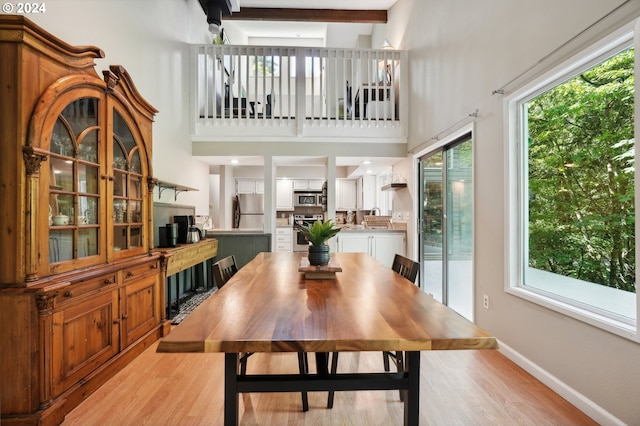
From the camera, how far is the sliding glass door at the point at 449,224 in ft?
10.5

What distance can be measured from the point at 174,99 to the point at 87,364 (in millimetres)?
3292

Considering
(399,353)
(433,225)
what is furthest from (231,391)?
(433,225)

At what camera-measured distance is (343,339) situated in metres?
0.88

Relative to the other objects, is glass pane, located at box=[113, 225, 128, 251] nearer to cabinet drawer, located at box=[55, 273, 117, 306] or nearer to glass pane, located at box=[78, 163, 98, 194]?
cabinet drawer, located at box=[55, 273, 117, 306]

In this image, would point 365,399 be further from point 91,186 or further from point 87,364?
point 91,186

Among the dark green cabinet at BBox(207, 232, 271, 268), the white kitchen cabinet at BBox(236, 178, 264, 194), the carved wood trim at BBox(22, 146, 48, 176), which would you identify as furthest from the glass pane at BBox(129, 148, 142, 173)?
the white kitchen cabinet at BBox(236, 178, 264, 194)

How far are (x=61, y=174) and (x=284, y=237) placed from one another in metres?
5.46

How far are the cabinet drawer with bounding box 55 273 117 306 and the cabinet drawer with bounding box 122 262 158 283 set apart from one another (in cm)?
13

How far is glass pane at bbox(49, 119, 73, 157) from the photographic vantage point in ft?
5.53

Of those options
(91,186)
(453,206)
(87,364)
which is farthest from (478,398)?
(91,186)

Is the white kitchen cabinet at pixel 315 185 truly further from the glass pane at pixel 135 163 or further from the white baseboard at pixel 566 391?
the white baseboard at pixel 566 391

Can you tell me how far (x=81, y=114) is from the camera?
1.88 m

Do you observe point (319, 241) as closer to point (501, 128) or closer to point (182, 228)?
point (501, 128)

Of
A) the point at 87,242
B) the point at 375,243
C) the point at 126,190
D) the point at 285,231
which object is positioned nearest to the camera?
the point at 87,242
